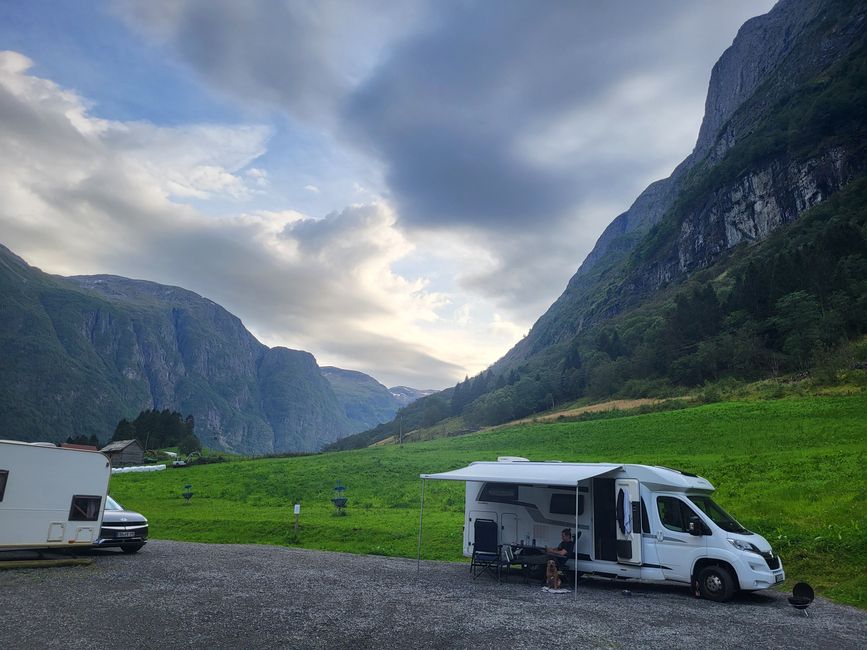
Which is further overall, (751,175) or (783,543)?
(751,175)

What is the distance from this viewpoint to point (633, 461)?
35812 mm

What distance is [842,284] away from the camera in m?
68.7

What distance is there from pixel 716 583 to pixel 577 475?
3928 millimetres

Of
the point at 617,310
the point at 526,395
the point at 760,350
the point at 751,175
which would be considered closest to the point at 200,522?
the point at 760,350

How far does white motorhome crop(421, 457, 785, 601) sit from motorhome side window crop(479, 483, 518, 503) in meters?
0.03

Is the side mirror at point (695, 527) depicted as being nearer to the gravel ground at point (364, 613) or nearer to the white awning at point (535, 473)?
the gravel ground at point (364, 613)

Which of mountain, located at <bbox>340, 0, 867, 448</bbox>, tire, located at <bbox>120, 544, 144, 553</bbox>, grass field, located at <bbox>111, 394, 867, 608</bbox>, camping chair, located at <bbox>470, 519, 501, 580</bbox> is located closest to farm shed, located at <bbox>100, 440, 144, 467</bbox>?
grass field, located at <bbox>111, 394, 867, 608</bbox>

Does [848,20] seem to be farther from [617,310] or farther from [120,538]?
[120,538]

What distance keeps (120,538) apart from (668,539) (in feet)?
54.1

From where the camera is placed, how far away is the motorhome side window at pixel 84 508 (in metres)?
15.7

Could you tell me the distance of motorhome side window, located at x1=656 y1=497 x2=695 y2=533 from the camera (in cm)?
1401

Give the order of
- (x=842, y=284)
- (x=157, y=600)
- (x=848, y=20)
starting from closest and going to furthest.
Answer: (x=157, y=600), (x=842, y=284), (x=848, y=20)

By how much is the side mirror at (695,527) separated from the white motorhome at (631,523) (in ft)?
0.08

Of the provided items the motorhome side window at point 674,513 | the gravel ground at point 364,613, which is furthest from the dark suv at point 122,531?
the motorhome side window at point 674,513
